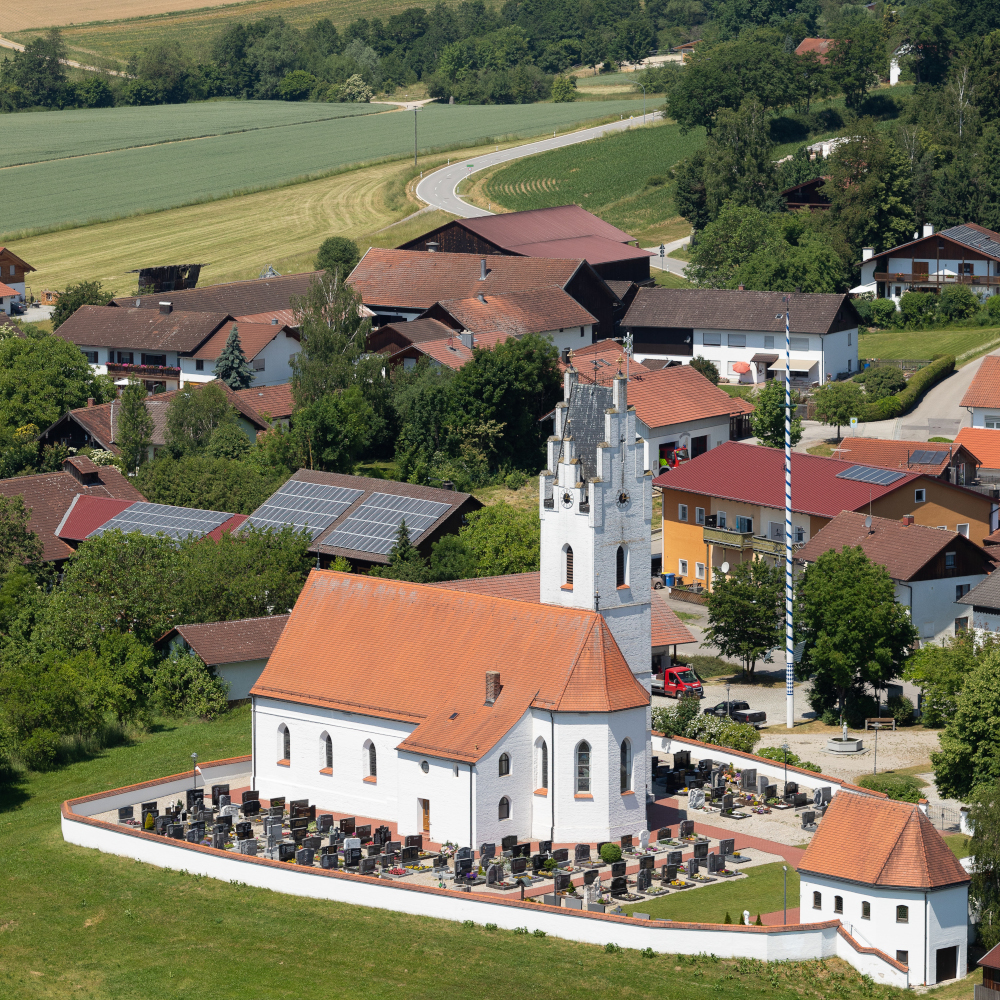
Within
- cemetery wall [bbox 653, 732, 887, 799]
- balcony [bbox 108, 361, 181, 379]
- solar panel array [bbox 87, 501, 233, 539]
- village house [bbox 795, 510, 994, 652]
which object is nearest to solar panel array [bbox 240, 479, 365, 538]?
solar panel array [bbox 87, 501, 233, 539]

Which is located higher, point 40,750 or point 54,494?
point 54,494

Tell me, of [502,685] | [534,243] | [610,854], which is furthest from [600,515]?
[534,243]

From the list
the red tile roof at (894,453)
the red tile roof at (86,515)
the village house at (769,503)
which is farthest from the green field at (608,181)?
the red tile roof at (86,515)

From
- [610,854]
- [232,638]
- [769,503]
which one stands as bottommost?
[610,854]

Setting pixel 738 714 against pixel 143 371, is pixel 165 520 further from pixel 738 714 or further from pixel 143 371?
pixel 143 371

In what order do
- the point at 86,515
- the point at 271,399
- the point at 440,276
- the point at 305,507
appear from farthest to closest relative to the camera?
the point at 440,276 < the point at 271,399 < the point at 86,515 < the point at 305,507

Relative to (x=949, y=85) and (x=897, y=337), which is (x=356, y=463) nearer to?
(x=897, y=337)

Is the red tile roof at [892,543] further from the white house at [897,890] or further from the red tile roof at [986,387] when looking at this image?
the white house at [897,890]

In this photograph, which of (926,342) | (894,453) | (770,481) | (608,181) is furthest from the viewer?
(608,181)
